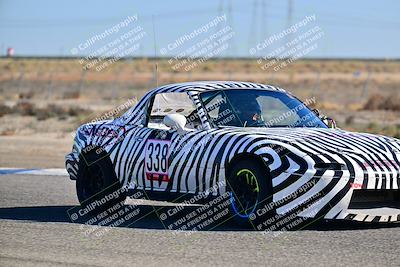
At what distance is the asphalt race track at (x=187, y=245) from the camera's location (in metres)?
7.54

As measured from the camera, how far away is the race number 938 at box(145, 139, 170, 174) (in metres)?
9.93

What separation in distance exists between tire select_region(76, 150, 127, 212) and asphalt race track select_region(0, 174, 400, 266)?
509 mm

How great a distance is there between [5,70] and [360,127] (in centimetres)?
7022

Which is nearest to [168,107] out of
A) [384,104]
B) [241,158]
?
[241,158]

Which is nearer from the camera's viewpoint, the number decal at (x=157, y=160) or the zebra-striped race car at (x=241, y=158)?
the zebra-striped race car at (x=241, y=158)

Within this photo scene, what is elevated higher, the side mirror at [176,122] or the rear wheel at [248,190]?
the side mirror at [176,122]

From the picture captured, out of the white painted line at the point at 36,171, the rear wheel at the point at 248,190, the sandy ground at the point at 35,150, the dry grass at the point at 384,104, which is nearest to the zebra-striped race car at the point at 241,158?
the rear wheel at the point at 248,190

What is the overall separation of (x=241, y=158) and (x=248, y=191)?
0.33 metres

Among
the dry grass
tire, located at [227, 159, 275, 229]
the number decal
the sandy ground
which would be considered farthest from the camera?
the dry grass

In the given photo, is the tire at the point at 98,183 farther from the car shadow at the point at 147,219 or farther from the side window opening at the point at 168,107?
the side window opening at the point at 168,107

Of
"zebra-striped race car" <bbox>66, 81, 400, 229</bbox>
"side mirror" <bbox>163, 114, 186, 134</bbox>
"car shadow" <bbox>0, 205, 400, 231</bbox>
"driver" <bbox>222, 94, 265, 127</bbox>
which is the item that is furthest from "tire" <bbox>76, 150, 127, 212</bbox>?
"driver" <bbox>222, 94, 265, 127</bbox>

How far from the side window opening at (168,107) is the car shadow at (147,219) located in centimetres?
105

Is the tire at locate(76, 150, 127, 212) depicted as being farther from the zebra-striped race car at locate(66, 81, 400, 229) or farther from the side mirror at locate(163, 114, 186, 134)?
the side mirror at locate(163, 114, 186, 134)

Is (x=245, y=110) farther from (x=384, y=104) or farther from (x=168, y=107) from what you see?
(x=384, y=104)
